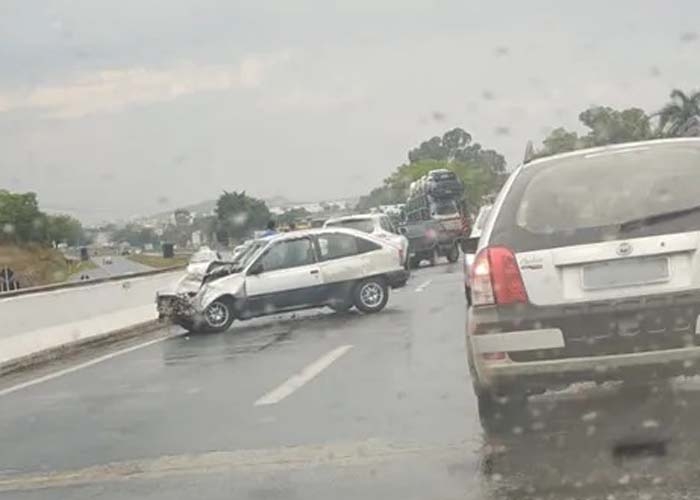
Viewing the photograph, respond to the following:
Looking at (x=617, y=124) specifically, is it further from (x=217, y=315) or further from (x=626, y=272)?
(x=626, y=272)

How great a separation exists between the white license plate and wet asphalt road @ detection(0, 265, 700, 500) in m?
0.97

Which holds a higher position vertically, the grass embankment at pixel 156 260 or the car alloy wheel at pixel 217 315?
the grass embankment at pixel 156 260

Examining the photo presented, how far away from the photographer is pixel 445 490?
20.3 ft

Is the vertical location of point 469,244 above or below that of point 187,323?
above

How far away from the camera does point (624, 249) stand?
6508 millimetres

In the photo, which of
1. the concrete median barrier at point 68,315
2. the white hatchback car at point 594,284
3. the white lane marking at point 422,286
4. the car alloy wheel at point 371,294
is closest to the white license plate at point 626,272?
the white hatchback car at point 594,284

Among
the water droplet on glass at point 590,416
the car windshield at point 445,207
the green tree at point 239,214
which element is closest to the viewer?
the water droplet on glass at point 590,416

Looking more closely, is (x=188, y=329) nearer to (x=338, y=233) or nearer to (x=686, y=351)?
(x=338, y=233)

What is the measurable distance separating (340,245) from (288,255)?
2.85 feet

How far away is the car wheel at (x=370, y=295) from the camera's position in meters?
19.0

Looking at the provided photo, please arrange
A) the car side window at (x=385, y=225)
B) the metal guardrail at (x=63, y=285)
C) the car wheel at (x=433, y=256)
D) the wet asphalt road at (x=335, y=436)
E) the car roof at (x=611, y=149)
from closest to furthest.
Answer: the wet asphalt road at (x=335, y=436) < the car roof at (x=611, y=149) < the metal guardrail at (x=63, y=285) < the car side window at (x=385, y=225) < the car wheel at (x=433, y=256)

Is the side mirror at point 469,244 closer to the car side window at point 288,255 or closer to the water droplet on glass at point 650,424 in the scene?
the water droplet on glass at point 650,424

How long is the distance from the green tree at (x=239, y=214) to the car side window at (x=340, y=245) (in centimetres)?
1583

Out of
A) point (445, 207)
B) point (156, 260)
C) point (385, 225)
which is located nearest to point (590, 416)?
point (385, 225)
